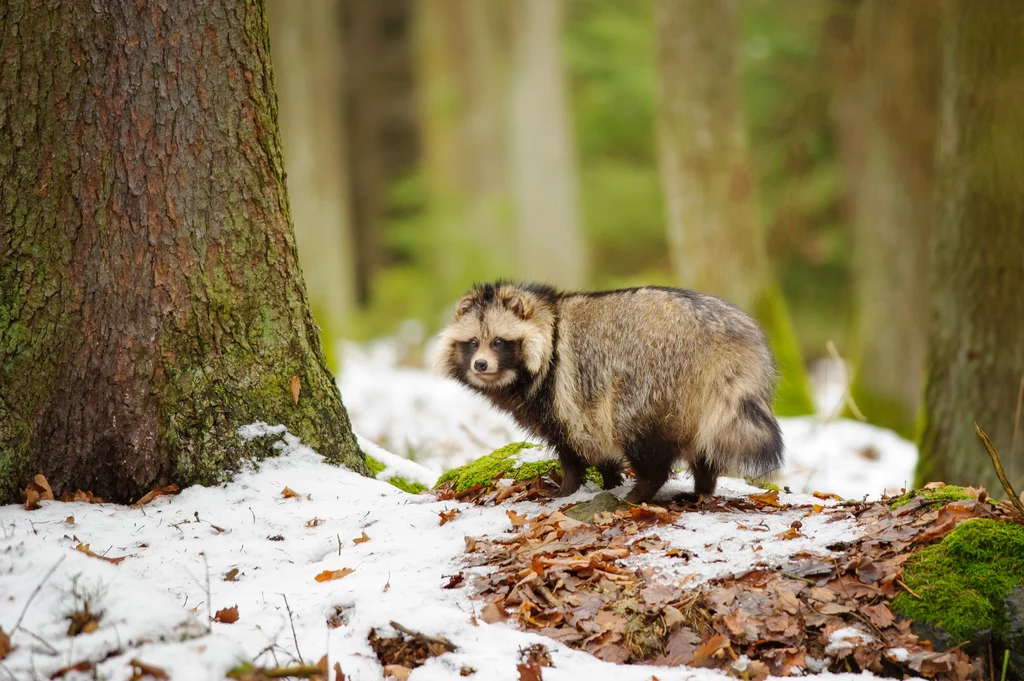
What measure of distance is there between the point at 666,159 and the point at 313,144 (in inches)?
316

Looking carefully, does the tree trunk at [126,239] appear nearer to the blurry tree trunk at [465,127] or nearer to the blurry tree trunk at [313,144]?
the blurry tree trunk at [313,144]

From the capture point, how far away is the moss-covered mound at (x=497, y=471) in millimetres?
5941

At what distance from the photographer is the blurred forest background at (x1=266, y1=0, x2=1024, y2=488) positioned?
11203mm

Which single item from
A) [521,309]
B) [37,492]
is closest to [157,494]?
[37,492]

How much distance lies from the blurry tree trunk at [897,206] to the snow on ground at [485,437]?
1.20 m

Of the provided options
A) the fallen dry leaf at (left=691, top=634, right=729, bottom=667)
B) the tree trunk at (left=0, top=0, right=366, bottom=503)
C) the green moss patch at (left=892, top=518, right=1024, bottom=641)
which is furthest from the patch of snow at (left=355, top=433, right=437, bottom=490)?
the green moss patch at (left=892, top=518, right=1024, bottom=641)

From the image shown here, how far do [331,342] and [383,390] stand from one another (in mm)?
1098

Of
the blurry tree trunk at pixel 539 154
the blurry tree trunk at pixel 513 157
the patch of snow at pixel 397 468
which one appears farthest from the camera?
the blurry tree trunk at pixel 539 154

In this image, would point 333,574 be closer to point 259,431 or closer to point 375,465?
point 259,431

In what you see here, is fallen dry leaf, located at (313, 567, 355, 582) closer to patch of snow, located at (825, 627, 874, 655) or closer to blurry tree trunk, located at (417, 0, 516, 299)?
patch of snow, located at (825, 627, 874, 655)

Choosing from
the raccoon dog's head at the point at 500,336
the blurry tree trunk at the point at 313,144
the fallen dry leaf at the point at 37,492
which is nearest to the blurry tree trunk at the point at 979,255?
the raccoon dog's head at the point at 500,336

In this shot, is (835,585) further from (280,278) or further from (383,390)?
(383,390)

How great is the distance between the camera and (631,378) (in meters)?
5.51

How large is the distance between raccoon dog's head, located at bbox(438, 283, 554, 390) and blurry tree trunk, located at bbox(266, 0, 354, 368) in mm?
8008
